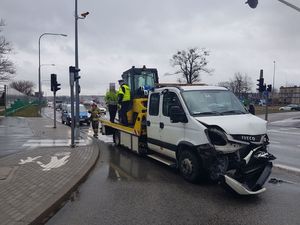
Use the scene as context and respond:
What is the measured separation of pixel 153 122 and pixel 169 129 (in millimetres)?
1113

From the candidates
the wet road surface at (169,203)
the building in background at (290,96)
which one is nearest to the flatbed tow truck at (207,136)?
the wet road surface at (169,203)

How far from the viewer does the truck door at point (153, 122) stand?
9602 millimetres

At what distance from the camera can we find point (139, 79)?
43.4 feet

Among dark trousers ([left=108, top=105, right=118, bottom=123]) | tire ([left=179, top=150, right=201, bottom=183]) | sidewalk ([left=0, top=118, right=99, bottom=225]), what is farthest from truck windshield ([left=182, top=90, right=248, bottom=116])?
dark trousers ([left=108, top=105, right=118, bottom=123])

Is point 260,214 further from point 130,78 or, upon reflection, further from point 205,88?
point 130,78

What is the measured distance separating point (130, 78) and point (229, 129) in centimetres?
698

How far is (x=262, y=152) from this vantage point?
6.82 metres

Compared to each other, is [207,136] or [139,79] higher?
[139,79]

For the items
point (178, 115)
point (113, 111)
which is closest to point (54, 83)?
point (113, 111)

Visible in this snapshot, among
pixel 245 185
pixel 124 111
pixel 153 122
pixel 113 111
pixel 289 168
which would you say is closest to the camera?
pixel 245 185

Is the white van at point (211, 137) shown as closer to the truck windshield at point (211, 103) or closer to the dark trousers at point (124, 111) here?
the truck windshield at point (211, 103)

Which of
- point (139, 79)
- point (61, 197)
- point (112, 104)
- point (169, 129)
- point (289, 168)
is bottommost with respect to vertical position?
point (289, 168)

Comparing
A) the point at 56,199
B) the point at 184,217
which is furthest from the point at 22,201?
the point at 184,217

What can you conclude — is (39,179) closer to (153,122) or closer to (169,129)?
(169,129)
